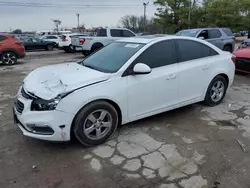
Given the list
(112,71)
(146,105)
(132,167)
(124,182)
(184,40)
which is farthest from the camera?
(184,40)

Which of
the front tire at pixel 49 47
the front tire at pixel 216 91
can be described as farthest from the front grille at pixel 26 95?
the front tire at pixel 49 47

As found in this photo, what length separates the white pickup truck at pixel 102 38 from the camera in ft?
46.4

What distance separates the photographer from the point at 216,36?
1252 cm

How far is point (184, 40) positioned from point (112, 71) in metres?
1.71

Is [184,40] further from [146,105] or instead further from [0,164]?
[0,164]

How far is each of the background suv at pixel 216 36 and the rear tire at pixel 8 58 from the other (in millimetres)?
8997

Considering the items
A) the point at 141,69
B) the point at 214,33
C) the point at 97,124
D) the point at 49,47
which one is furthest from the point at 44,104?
the point at 49,47

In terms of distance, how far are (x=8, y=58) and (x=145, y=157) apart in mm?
11273

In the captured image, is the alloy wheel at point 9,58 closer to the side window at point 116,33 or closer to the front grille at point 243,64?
the side window at point 116,33

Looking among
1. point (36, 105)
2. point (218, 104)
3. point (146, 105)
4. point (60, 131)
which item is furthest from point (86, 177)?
point (218, 104)

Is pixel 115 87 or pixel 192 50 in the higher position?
pixel 192 50

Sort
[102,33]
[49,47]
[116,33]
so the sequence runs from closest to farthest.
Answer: [116,33], [102,33], [49,47]

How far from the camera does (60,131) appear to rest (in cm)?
320

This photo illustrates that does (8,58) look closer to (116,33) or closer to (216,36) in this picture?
(116,33)
